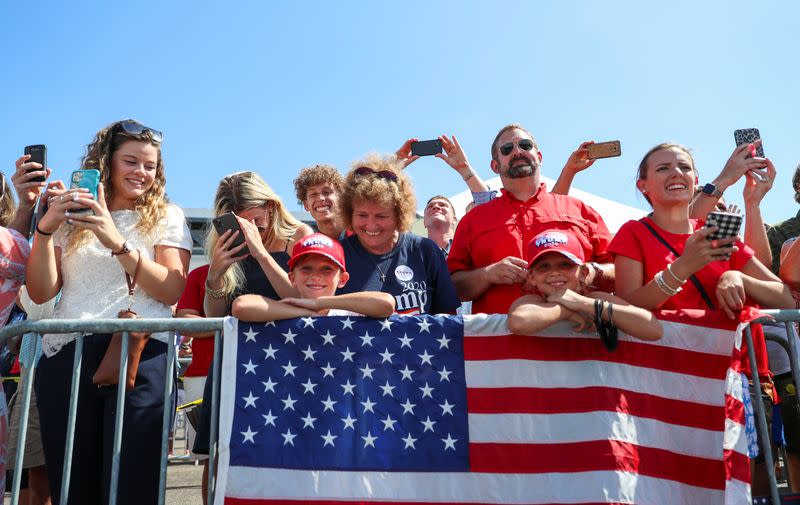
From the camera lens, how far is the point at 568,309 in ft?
10.7

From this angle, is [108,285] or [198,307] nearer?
[108,285]

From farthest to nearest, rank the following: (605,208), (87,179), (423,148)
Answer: (605,208)
(423,148)
(87,179)

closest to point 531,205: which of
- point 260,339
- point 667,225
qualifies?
point 667,225

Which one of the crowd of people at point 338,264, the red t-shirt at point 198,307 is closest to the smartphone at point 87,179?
the crowd of people at point 338,264

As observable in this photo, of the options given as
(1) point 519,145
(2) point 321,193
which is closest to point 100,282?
(2) point 321,193

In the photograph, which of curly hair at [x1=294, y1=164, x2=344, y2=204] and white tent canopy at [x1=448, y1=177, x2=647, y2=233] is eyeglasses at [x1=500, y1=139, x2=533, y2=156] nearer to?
curly hair at [x1=294, y1=164, x2=344, y2=204]

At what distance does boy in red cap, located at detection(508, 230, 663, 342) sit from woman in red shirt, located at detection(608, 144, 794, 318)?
0.23 metres

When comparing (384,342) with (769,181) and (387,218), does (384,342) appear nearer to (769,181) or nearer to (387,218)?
(387,218)

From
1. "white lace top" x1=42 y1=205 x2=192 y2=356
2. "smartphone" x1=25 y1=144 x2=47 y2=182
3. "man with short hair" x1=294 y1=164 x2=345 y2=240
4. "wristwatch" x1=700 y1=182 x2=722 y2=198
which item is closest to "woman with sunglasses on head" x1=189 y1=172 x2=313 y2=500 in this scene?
"white lace top" x1=42 y1=205 x2=192 y2=356

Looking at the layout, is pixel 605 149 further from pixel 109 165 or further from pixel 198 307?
pixel 109 165

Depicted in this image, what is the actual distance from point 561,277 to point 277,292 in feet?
4.98

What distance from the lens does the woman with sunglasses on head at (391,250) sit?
12.7 ft

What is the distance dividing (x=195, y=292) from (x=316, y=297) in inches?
44.5

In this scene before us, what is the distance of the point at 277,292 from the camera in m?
3.80
